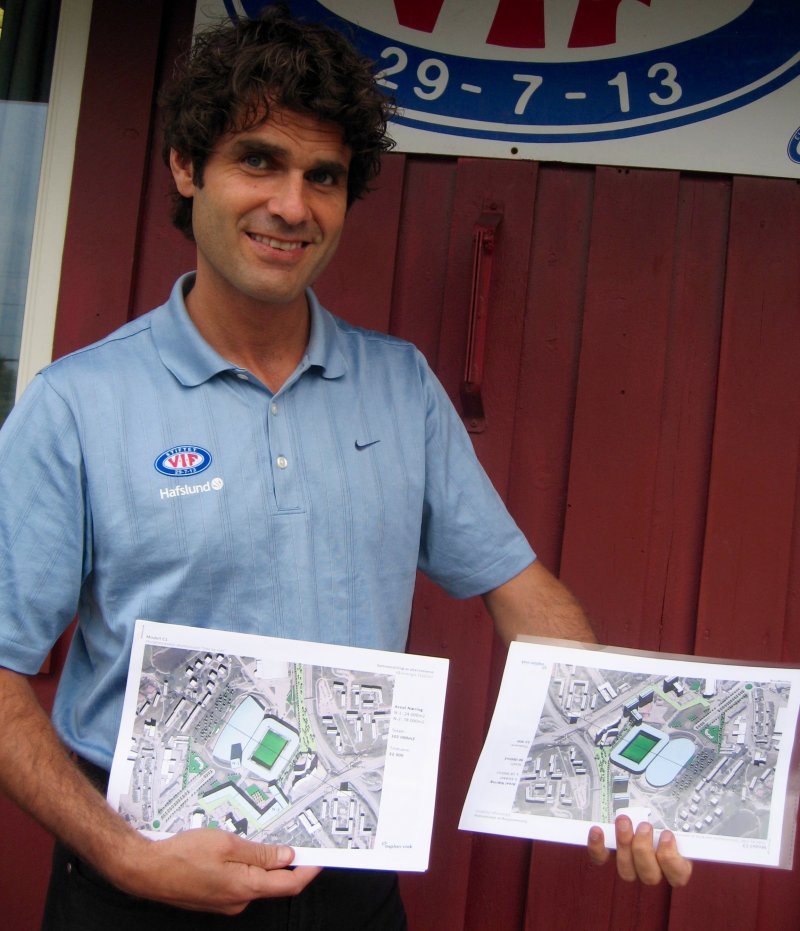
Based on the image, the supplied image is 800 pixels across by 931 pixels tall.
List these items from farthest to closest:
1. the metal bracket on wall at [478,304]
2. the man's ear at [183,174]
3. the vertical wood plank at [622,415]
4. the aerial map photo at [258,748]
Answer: the vertical wood plank at [622,415] → the metal bracket on wall at [478,304] → the man's ear at [183,174] → the aerial map photo at [258,748]

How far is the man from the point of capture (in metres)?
1.47

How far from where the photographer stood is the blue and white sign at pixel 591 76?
7.50ft

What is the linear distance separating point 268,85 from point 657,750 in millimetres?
1323

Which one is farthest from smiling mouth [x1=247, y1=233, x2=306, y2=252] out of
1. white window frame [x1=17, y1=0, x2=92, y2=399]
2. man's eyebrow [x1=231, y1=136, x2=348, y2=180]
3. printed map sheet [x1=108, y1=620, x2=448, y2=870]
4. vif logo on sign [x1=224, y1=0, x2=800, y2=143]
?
white window frame [x1=17, y1=0, x2=92, y2=399]

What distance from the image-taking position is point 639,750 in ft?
5.16

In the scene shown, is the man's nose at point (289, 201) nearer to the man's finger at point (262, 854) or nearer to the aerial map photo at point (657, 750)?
the aerial map photo at point (657, 750)

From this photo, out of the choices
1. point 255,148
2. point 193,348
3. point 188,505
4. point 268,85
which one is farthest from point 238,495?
point 268,85

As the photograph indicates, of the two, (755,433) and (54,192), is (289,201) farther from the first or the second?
(755,433)

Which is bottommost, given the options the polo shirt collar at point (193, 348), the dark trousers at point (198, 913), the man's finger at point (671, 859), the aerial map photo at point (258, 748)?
the dark trousers at point (198, 913)

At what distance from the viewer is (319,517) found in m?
1.63

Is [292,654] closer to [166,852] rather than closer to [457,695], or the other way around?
[166,852]

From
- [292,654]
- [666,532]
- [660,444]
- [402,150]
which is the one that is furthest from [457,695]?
[402,150]

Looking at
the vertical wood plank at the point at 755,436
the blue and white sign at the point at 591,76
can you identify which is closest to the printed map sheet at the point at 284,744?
the vertical wood plank at the point at 755,436

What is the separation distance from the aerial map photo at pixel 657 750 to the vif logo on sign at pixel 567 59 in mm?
1415
